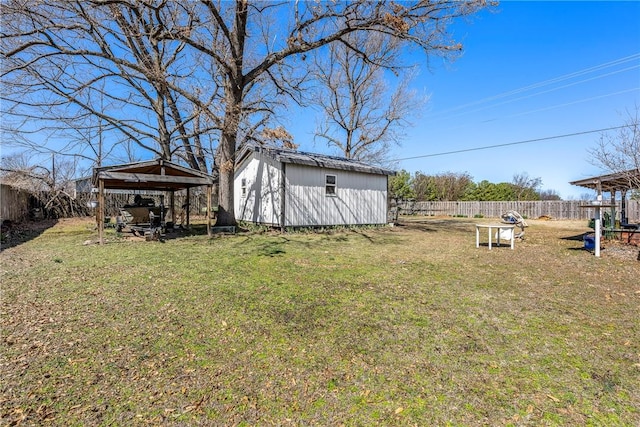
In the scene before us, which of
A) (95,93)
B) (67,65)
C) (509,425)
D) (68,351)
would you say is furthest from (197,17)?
(509,425)

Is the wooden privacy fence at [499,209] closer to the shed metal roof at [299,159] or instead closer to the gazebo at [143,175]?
the shed metal roof at [299,159]

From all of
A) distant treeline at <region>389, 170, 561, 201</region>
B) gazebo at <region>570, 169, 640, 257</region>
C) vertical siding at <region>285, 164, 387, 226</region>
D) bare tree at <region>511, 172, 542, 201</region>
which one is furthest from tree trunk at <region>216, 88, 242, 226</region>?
bare tree at <region>511, 172, 542, 201</region>

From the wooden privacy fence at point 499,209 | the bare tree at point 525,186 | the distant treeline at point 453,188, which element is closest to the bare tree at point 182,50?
the wooden privacy fence at point 499,209

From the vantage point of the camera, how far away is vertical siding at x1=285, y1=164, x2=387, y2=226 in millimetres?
12555

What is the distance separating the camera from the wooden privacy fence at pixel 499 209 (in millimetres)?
26002

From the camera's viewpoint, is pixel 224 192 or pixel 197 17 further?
pixel 224 192

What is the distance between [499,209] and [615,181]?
807 inches

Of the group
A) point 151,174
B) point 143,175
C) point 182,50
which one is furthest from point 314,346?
point 182,50

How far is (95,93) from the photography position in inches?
513

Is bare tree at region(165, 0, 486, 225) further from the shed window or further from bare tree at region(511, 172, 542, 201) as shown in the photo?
bare tree at region(511, 172, 542, 201)

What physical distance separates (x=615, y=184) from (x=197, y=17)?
49.7 feet

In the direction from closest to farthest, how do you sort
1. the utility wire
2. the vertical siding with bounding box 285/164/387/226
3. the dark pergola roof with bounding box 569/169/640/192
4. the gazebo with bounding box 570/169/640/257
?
1. the gazebo with bounding box 570/169/640/257
2. the dark pergola roof with bounding box 569/169/640/192
3. the vertical siding with bounding box 285/164/387/226
4. the utility wire

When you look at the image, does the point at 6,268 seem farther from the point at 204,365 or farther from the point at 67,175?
the point at 67,175

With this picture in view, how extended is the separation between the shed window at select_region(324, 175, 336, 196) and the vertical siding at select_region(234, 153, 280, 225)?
7.22 ft
